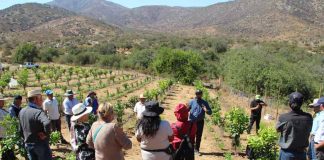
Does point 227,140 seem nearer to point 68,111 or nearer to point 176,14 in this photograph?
point 68,111

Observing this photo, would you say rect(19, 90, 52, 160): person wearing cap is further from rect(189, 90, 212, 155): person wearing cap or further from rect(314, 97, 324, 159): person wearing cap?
rect(314, 97, 324, 159): person wearing cap

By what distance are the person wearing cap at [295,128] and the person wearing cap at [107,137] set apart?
2.25m

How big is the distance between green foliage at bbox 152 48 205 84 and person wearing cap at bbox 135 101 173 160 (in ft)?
99.0

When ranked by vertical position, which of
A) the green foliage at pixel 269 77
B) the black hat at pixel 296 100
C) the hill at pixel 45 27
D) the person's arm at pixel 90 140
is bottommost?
the green foliage at pixel 269 77

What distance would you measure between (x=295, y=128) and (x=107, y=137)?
2.62 meters

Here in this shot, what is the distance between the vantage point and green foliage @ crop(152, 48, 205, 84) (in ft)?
116

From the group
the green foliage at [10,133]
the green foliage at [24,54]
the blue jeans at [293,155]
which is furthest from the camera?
the green foliage at [24,54]

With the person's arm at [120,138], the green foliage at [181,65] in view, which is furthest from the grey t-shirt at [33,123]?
the green foliage at [181,65]

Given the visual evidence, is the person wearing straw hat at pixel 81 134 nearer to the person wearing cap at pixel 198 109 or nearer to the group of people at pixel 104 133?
the group of people at pixel 104 133

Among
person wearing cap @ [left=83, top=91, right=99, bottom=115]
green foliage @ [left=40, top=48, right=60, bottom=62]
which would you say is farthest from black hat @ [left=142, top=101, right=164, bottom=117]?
green foliage @ [left=40, top=48, right=60, bottom=62]

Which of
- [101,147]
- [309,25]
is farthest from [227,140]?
[309,25]

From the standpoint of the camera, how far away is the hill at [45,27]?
8769cm

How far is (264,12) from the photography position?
9075 centimetres

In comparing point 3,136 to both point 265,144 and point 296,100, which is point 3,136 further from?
point 296,100
